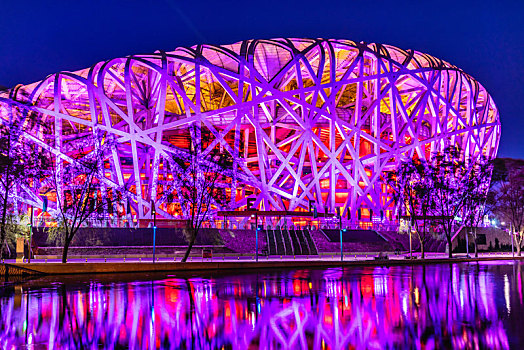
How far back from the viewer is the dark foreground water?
407 inches

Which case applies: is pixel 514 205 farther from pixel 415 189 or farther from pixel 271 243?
pixel 271 243

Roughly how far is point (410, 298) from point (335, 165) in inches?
1650

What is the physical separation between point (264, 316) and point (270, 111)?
47.5 m

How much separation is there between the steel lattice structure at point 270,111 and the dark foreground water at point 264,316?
2701 cm

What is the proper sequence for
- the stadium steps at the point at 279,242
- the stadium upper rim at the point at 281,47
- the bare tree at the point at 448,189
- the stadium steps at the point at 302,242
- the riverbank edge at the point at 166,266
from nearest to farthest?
the riverbank edge at the point at 166,266
the stadium steps at the point at 279,242
the stadium steps at the point at 302,242
the bare tree at the point at 448,189
the stadium upper rim at the point at 281,47

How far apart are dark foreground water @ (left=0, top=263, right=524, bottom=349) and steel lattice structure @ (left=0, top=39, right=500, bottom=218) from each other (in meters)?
27.0

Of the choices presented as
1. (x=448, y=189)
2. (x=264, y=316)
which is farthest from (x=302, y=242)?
(x=264, y=316)

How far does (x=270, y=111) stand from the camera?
5966 cm

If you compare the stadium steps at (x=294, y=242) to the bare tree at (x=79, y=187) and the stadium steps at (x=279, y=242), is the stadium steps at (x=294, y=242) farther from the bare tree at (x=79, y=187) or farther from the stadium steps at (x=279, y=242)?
the bare tree at (x=79, y=187)

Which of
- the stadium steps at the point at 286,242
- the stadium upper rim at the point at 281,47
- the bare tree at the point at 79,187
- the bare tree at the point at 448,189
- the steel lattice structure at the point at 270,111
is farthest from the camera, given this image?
the stadium upper rim at the point at 281,47

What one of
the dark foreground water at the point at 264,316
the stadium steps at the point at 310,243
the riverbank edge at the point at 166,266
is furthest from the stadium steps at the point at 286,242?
the dark foreground water at the point at 264,316

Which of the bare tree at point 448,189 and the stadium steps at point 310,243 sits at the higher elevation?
the bare tree at point 448,189

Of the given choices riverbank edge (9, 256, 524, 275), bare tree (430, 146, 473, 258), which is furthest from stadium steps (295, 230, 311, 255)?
bare tree (430, 146, 473, 258)

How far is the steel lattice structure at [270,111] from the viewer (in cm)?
5212
